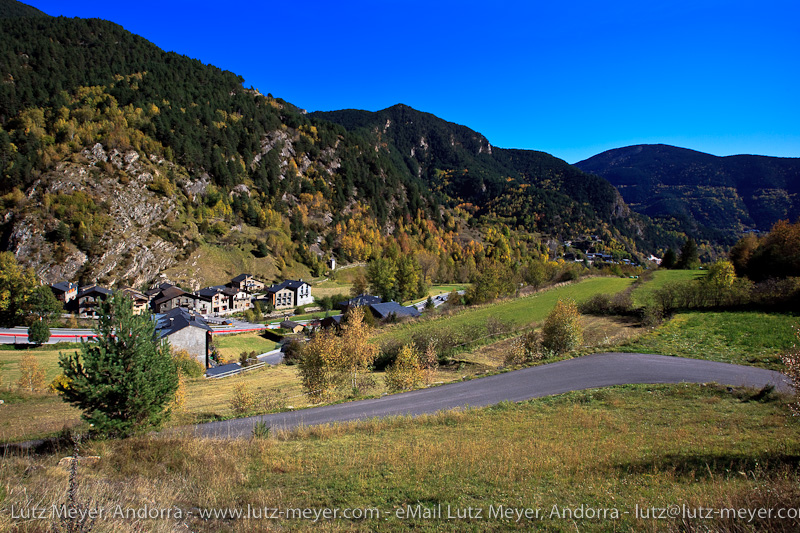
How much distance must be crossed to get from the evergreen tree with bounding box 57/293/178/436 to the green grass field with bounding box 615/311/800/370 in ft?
88.1

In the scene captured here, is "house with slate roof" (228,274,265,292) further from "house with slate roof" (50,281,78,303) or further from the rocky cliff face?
"house with slate roof" (50,281,78,303)

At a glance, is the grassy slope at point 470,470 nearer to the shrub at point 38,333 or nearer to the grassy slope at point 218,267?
the shrub at point 38,333

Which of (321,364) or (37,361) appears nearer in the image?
(321,364)

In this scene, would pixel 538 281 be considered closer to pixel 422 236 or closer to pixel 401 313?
pixel 401 313

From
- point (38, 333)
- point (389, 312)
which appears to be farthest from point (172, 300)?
point (389, 312)

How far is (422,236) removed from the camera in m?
156

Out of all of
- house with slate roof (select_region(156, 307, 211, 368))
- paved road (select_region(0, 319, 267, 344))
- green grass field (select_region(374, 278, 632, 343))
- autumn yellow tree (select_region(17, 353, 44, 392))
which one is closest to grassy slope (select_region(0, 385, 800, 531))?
green grass field (select_region(374, 278, 632, 343))

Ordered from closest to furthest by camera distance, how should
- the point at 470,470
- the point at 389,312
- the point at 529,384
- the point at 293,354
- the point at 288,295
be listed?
the point at 470,470 < the point at 529,384 < the point at 293,354 < the point at 389,312 < the point at 288,295

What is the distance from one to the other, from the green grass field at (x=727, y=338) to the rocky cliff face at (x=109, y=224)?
305 ft

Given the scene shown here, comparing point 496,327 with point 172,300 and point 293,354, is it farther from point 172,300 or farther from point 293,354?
point 172,300

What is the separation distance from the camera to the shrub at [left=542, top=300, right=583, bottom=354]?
26.0 m

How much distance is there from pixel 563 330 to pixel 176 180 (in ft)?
368

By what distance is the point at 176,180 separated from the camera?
10281 centimetres

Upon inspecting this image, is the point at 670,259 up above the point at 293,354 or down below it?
above
